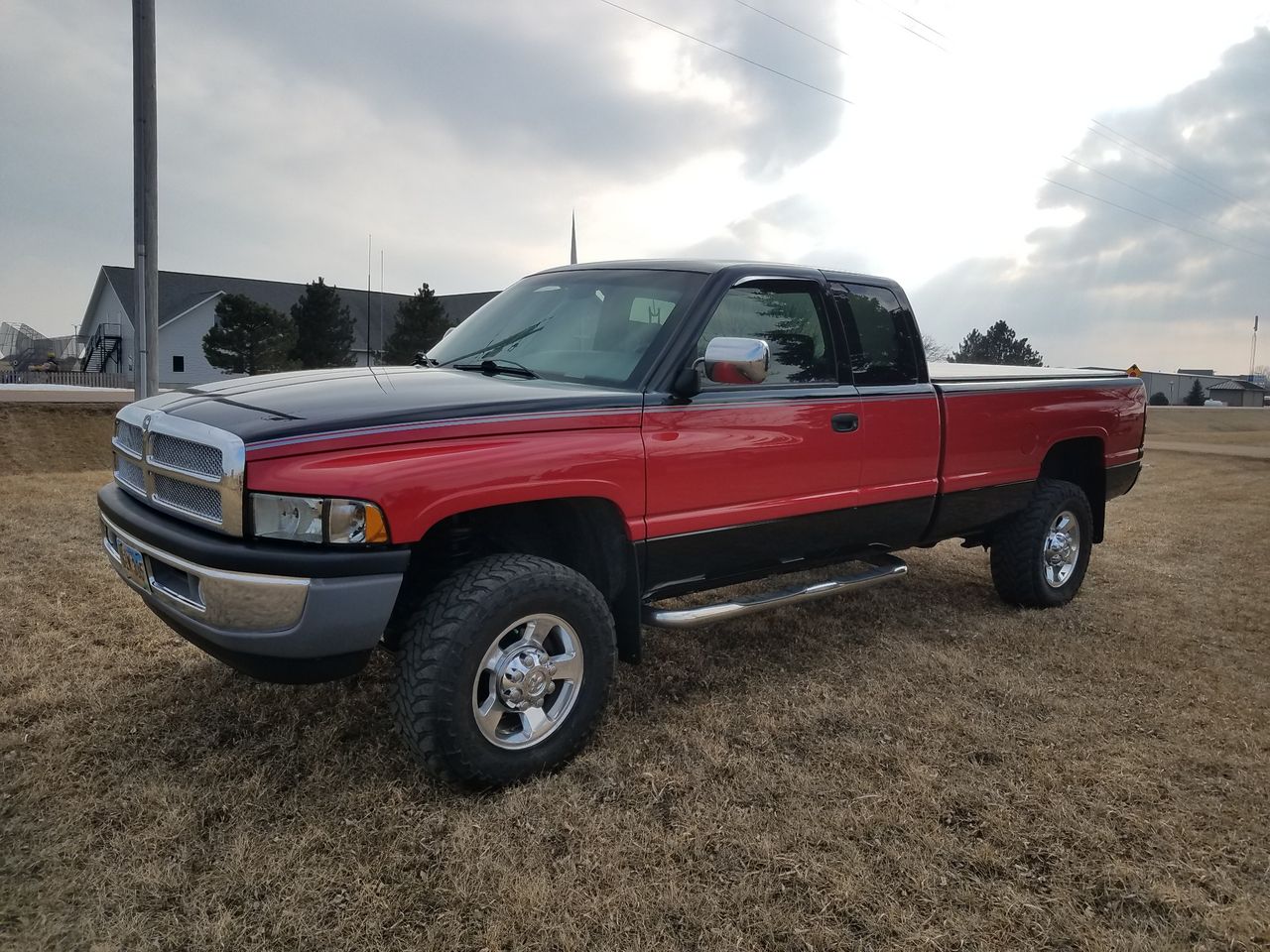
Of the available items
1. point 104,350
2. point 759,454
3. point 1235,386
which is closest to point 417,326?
point 104,350

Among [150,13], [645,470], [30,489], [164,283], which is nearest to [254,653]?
[645,470]

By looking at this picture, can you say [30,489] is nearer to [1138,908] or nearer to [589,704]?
[589,704]

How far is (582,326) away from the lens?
3.99 m

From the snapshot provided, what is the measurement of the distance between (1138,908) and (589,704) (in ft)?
6.15

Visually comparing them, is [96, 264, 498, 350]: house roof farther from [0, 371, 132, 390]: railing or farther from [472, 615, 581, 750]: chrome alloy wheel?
[472, 615, 581, 750]: chrome alloy wheel

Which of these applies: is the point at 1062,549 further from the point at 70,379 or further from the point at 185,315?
the point at 185,315

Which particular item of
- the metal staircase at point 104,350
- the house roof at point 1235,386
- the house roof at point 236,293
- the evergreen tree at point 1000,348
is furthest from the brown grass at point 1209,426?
the metal staircase at point 104,350

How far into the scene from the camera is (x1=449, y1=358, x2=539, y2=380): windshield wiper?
A: 12.4ft

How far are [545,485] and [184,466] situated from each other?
4.04ft

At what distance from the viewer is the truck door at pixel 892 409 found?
4.43m

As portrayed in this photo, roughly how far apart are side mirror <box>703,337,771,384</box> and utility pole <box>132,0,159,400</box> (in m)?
7.81

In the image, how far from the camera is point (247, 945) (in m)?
2.35

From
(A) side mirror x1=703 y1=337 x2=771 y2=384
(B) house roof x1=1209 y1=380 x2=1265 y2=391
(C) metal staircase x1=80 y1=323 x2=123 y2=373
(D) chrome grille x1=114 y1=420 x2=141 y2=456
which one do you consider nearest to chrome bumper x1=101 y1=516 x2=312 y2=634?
(D) chrome grille x1=114 y1=420 x2=141 y2=456

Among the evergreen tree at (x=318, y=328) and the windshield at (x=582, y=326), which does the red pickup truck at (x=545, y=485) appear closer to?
the windshield at (x=582, y=326)
